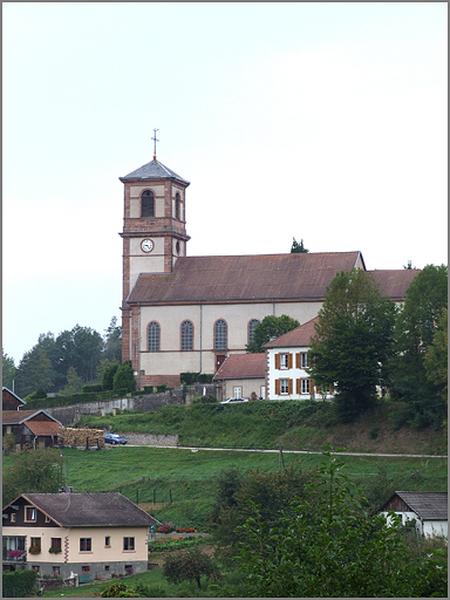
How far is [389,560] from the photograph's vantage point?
22.5 m

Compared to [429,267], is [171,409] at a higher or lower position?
lower

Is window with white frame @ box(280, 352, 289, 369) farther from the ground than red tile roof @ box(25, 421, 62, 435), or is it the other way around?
window with white frame @ box(280, 352, 289, 369)

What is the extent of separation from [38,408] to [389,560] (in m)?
59.9

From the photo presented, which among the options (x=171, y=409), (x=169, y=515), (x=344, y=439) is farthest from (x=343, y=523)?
(x=171, y=409)

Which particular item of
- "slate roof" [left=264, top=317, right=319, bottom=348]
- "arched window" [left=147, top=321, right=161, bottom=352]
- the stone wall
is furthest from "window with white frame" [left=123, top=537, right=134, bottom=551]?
"arched window" [left=147, top=321, right=161, bottom=352]

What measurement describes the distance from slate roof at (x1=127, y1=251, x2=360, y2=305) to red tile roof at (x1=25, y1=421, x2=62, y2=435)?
12.4 m

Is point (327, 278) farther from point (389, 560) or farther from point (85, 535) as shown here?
point (389, 560)

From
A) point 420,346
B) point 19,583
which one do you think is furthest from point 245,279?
point 19,583

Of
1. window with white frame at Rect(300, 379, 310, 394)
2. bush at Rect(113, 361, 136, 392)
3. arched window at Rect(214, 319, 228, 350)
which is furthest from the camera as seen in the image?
arched window at Rect(214, 319, 228, 350)

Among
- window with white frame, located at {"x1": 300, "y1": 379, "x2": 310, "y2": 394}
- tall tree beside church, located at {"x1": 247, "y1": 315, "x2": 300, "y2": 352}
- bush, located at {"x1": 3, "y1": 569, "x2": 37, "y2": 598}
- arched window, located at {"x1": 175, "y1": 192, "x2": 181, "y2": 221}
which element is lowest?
bush, located at {"x1": 3, "y1": 569, "x2": 37, "y2": 598}

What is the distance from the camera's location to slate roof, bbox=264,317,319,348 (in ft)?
246

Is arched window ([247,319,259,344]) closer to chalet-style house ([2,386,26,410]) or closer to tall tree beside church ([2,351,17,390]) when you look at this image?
chalet-style house ([2,386,26,410])

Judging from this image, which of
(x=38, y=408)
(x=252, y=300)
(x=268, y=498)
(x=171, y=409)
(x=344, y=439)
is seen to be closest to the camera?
(x=268, y=498)

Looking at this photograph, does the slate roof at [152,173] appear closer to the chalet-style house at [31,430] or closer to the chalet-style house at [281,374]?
the chalet-style house at [281,374]
